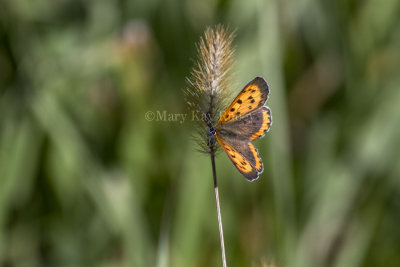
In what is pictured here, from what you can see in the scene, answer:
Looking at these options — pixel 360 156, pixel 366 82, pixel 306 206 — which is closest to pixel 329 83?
pixel 366 82

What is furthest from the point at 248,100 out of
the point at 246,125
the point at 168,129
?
the point at 168,129

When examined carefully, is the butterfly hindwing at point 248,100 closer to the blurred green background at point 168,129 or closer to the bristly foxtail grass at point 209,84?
the bristly foxtail grass at point 209,84

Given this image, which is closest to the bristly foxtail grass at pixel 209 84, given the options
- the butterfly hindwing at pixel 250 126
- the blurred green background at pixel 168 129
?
the butterfly hindwing at pixel 250 126

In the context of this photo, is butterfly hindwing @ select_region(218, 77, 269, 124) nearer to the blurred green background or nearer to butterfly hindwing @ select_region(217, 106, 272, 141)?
butterfly hindwing @ select_region(217, 106, 272, 141)

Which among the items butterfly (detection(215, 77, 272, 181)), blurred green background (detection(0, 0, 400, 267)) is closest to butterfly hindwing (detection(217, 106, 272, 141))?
butterfly (detection(215, 77, 272, 181))

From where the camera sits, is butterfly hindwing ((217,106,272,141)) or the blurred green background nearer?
butterfly hindwing ((217,106,272,141))
